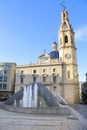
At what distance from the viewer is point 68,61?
49000 mm

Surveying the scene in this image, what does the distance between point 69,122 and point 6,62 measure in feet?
159

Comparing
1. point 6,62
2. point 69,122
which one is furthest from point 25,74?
point 69,122

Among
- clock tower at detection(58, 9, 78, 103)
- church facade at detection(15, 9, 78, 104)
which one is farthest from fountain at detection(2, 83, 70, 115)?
clock tower at detection(58, 9, 78, 103)

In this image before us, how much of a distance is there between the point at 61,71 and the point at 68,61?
11.1 ft

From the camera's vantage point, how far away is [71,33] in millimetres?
53094

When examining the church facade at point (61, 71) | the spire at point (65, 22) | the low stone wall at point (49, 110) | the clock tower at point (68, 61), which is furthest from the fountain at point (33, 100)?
the spire at point (65, 22)

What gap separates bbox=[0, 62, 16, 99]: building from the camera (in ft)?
173

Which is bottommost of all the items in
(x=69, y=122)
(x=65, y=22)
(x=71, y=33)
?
(x=69, y=122)

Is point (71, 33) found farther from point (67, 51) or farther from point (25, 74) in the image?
point (25, 74)

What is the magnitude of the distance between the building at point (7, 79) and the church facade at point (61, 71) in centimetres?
235

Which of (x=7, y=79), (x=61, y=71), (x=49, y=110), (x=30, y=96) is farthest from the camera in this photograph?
(x=7, y=79)

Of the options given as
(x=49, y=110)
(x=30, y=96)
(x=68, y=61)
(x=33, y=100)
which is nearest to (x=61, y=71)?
(x=68, y=61)

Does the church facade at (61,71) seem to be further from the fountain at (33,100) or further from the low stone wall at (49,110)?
the low stone wall at (49,110)

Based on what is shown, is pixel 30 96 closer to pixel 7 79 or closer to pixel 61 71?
pixel 61 71
